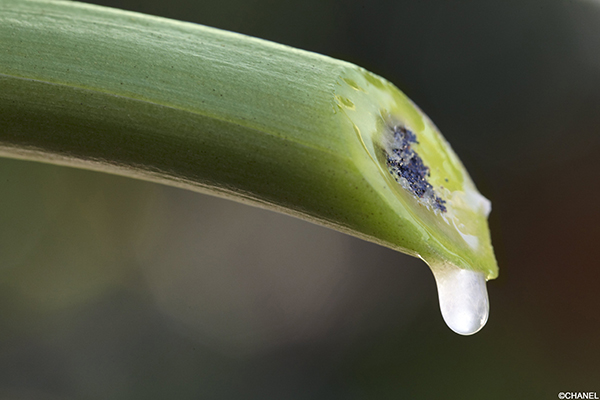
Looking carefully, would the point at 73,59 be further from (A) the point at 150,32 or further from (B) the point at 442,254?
(B) the point at 442,254

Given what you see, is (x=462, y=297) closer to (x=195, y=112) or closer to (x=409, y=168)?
(x=409, y=168)

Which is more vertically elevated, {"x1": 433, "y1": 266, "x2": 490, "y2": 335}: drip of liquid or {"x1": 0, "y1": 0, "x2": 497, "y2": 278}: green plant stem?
{"x1": 0, "y1": 0, "x2": 497, "y2": 278}: green plant stem

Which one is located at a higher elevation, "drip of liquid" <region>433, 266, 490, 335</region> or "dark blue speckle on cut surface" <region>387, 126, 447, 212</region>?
"dark blue speckle on cut surface" <region>387, 126, 447, 212</region>

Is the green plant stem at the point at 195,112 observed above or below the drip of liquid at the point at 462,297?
above

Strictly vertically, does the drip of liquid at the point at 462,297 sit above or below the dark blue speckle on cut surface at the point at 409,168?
below

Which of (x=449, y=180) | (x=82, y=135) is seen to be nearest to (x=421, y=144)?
(x=449, y=180)
